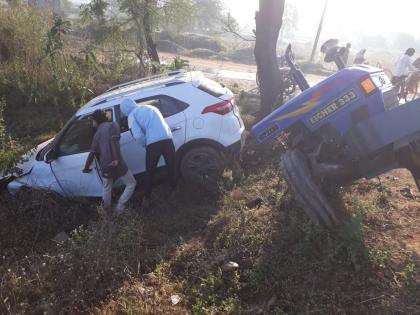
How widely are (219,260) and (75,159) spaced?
2.96 m

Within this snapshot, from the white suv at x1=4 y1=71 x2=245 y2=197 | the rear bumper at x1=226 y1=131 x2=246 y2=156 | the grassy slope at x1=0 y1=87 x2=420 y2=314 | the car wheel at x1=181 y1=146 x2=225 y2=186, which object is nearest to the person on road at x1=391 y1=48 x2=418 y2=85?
the grassy slope at x1=0 y1=87 x2=420 y2=314

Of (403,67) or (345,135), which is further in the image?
(403,67)

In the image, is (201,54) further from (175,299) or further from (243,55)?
(175,299)

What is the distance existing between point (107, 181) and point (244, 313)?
2.96 m

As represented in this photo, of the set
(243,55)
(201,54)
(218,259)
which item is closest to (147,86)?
(218,259)

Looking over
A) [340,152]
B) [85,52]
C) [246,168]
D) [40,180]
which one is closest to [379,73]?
[340,152]

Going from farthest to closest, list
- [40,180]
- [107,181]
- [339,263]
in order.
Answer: [40,180], [107,181], [339,263]

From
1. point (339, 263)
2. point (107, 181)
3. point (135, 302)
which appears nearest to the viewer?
point (135, 302)

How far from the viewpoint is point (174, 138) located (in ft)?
20.6

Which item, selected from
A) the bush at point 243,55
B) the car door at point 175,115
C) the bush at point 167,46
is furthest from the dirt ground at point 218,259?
the bush at point 167,46

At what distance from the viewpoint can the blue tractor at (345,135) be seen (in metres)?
4.25

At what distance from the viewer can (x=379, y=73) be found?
4773 millimetres

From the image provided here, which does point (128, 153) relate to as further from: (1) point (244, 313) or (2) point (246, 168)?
(1) point (244, 313)

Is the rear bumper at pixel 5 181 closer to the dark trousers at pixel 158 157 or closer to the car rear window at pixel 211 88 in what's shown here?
the dark trousers at pixel 158 157
